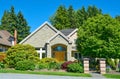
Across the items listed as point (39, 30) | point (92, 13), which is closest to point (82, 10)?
point (92, 13)

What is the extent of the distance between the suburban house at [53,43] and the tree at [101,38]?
25.2 ft

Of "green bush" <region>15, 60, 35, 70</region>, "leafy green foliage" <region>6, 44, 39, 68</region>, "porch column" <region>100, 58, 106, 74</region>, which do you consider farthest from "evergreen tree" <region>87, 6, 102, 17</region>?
"green bush" <region>15, 60, 35, 70</region>

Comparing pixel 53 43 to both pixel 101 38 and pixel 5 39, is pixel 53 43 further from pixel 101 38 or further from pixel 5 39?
pixel 5 39

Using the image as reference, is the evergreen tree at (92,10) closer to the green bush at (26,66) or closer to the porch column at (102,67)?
the porch column at (102,67)

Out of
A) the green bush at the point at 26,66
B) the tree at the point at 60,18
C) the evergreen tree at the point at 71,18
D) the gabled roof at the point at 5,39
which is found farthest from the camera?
the evergreen tree at the point at 71,18

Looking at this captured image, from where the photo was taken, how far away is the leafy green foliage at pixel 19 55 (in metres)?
33.7

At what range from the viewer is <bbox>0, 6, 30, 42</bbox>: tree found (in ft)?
235

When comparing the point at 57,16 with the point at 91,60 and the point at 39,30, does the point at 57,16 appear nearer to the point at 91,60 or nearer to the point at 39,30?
the point at 39,30

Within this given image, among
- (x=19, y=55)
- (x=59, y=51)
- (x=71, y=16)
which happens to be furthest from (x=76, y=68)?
(x=71, y=16)

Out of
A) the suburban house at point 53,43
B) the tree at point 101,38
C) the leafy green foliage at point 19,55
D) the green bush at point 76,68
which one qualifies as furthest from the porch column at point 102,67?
the suburban house at point 53,43

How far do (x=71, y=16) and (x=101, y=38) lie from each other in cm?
4277

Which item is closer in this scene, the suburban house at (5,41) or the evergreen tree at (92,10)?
the suburban house at (5,41)

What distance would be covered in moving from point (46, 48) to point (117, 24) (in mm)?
13426

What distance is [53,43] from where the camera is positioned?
142ft
